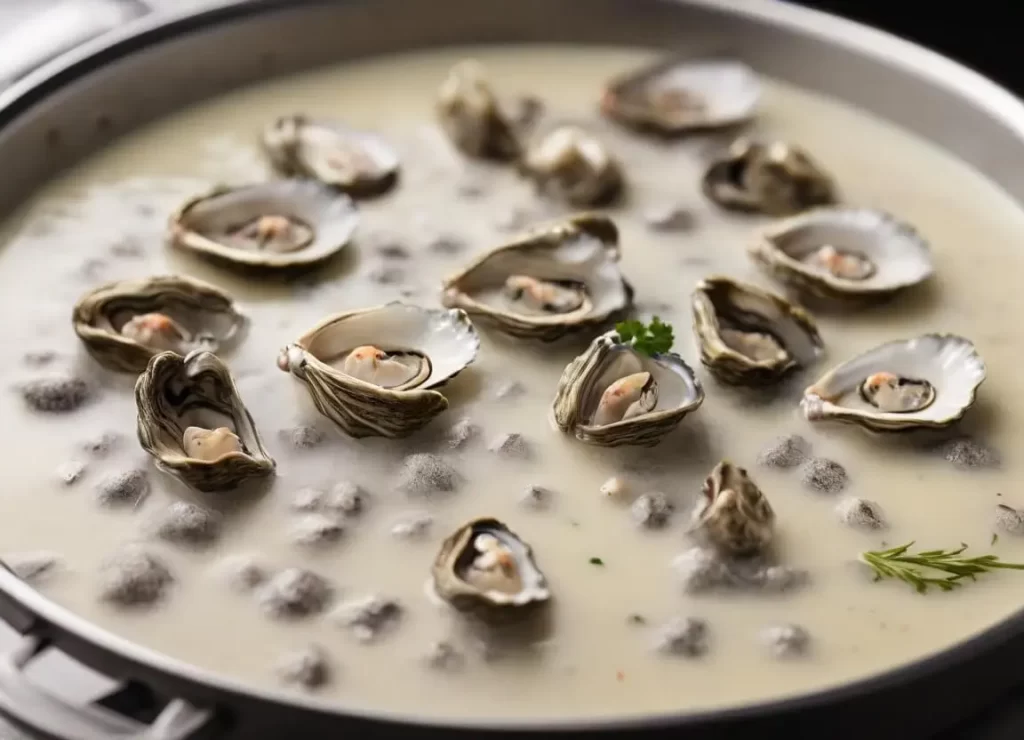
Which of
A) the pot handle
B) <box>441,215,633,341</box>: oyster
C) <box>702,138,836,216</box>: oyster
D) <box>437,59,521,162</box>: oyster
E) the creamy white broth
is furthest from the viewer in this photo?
<box>437,59,521,162</box>: oyster

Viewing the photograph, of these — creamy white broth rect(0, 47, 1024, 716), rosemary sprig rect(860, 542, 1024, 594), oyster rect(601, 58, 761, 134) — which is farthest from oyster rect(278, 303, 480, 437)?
oyster rect(601, 58, 761, 134)

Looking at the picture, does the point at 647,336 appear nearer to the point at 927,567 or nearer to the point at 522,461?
the point at 522,461

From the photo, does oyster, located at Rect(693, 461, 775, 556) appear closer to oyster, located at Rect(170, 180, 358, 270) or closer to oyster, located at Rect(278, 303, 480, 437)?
oyster, located at Rect(278, 303, 480, 437)

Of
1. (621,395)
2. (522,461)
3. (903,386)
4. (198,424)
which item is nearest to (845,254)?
(903,386)

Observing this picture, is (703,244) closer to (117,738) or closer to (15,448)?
(15,448)

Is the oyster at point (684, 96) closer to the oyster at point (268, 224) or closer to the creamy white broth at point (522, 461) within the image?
the creamy white broth at point (522, 461)

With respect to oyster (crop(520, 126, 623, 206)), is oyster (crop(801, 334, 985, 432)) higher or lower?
lower
